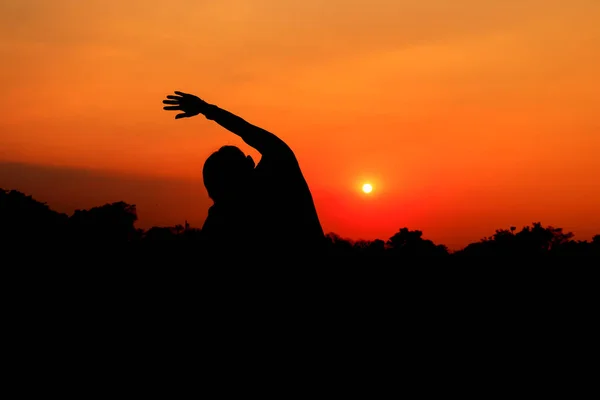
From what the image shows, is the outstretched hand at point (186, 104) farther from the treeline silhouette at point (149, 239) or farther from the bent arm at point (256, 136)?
the treeline silhouette at point (149, 239)

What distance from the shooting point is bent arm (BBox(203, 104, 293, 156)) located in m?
5.13

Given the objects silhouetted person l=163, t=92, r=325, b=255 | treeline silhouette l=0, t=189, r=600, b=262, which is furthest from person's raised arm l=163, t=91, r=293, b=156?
treeline silhouette l=0, t=189, r=600, b=262

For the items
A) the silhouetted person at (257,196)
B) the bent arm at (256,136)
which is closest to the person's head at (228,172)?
the silhouetted person at (257,196)

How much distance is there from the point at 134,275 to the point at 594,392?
7.34 meters

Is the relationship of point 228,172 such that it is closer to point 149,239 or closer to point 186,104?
point 186,104

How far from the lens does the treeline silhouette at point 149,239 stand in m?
13.1

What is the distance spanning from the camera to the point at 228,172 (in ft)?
18.0

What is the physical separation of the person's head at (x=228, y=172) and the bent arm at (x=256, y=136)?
0.33m

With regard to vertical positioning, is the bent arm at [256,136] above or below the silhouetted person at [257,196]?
above

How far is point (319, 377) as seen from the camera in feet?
17.1

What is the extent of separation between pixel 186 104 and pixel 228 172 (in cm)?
63

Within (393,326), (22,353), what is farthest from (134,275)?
(393,326)

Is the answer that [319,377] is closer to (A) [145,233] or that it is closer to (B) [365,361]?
(B) [365,361]

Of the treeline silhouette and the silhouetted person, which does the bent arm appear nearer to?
the silhouetted person
